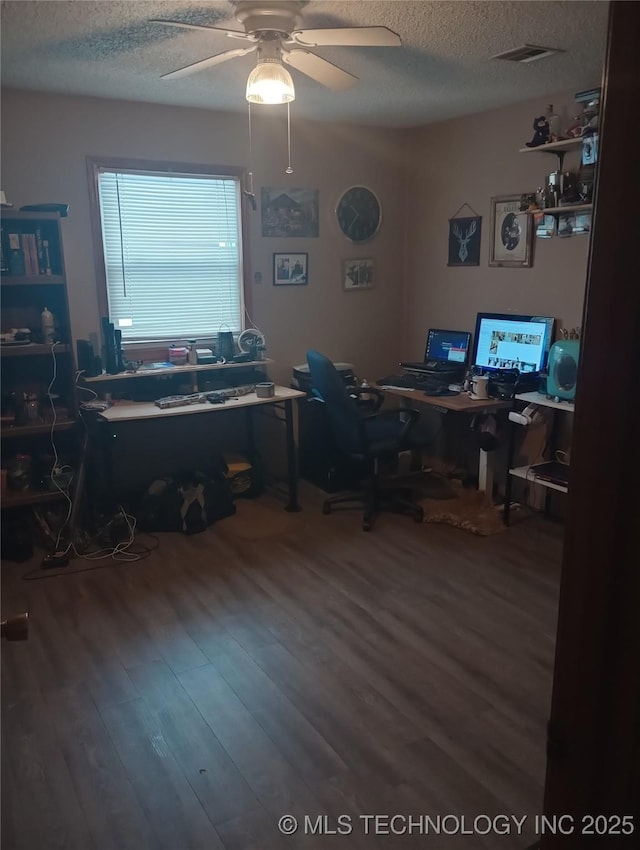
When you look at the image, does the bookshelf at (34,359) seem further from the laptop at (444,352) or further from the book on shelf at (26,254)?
the laptop at (444,352)

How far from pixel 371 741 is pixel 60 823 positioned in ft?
3.19

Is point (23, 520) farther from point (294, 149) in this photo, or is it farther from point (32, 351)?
point (294, 149)

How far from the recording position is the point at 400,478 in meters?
4.80

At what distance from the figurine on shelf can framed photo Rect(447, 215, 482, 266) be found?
2.29ft

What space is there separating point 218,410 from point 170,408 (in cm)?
27

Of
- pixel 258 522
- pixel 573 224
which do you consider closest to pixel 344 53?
pixel 573 224

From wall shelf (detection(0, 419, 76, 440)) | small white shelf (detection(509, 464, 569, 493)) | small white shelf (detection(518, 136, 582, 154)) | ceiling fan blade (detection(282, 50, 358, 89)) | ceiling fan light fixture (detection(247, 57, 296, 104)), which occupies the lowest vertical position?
small white shelf (detection(509, 464, 569, 493))

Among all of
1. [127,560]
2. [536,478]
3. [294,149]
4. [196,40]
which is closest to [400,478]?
[536,478]

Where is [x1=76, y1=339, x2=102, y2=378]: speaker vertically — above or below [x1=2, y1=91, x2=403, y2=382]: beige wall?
below

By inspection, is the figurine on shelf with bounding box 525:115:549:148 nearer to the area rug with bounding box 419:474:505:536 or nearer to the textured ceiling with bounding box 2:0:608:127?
the textured ceiling with bounding box 2:0:608:127

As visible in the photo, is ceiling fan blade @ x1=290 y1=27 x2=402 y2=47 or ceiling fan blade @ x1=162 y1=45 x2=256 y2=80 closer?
ceiling fan blade @ x1=290 y1=27 x2=402 y2=47

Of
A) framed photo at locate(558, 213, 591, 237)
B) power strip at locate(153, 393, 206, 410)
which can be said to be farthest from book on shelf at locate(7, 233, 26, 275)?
framed photo at locate(558, 213, 591, 237)

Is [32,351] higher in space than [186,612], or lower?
higher

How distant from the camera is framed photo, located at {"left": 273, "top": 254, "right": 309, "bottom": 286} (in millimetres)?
4561
